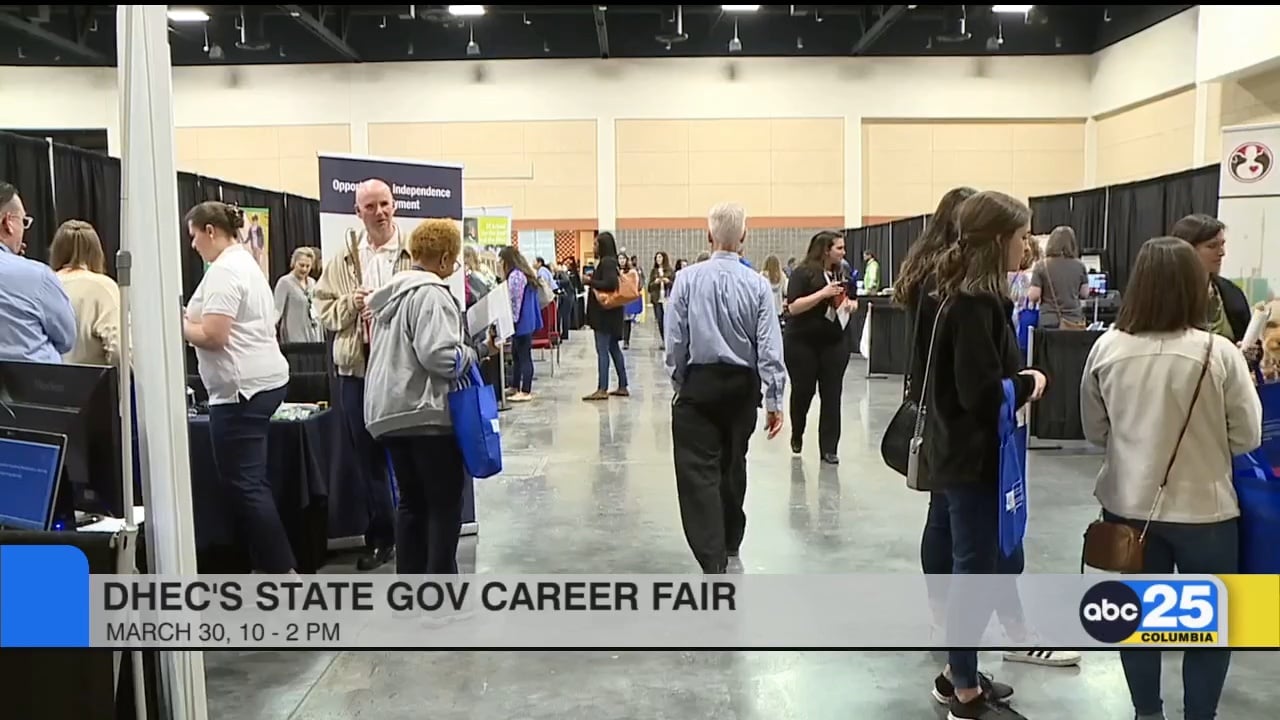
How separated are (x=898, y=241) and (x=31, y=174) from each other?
10.8 meters

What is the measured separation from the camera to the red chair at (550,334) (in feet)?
38.4

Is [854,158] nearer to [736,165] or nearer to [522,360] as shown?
[736,165]

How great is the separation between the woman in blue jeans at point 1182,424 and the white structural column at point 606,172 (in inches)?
634

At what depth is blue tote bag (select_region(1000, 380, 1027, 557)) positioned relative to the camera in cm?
235

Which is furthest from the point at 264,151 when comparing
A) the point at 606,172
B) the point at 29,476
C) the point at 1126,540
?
the point at 1126,540

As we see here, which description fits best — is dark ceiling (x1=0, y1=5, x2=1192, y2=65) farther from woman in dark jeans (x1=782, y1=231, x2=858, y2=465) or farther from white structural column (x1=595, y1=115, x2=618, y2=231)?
woman in dark jeans (x1=782, y1=231, x2=858, y2=465)

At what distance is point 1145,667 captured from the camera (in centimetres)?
235

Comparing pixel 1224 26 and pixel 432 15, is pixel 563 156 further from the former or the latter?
pixel 1224 26

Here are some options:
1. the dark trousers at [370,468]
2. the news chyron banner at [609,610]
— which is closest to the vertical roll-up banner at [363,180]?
the dark trousers at [370,468]

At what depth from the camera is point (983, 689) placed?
8.74ft

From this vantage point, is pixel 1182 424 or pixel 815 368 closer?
pixel 1182 424

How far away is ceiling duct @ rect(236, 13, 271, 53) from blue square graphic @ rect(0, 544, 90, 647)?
15.1 m

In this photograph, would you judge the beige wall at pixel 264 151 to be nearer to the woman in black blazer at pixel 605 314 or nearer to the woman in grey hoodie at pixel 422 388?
the woman in black blazer at pixel 605 314

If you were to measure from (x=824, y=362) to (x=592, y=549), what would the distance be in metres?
1.98
